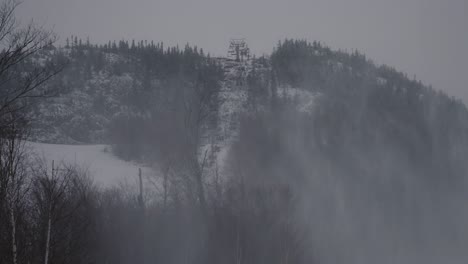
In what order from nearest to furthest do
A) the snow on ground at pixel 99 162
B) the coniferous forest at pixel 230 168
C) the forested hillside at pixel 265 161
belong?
the coniferous forest at pixel 230 168 < the forested hillside at pixel 265 161 < the snow on ground at pixel 99 162

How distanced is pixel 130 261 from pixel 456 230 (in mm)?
46123

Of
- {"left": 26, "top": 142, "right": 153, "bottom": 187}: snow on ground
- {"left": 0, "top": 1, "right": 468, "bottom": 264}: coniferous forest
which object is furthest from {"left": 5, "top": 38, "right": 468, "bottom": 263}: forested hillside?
{"left": 26, "top": 142, "right": 153, "bottom": 187}: snow on ground

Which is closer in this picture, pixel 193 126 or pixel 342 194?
pixel 193 126

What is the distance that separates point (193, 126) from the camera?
20.8 meters

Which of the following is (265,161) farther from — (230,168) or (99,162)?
(99,162)

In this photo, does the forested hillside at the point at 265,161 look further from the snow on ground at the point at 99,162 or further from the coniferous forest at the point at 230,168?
the snow on ground at the point at 99,162

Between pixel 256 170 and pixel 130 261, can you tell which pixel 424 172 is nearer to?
pixel 256 170

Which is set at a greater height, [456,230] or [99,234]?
[99,234]

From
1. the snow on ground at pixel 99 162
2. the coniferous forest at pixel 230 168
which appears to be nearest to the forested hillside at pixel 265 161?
the coniferous forest at pixel 230 168

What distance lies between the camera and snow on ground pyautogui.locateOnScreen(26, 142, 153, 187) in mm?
33875

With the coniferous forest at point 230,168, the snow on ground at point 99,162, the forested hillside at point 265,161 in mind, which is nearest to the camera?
the coniferous forest at point 230,168

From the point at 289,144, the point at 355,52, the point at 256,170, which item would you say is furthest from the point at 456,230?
the point at 355,52

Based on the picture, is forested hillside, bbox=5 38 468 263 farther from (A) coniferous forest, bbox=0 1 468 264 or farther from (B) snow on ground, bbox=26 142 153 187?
(B) snow on ground, bbox=26 142 153 187

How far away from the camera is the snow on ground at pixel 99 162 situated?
33875 millimetres
